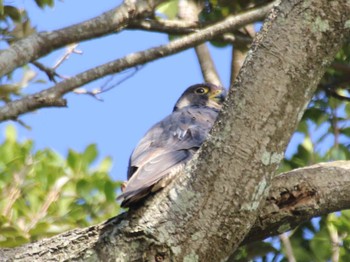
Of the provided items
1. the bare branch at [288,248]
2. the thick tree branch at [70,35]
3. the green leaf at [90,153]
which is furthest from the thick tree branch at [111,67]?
the bare branch at [288,248]

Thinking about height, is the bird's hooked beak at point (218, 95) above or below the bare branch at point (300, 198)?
above

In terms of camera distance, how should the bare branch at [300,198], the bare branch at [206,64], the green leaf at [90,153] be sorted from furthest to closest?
the bare branch at [206,64], the green leaf at [90,153], the bare branch at [300,198]

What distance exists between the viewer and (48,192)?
538cm

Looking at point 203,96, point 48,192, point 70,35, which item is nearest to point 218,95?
point 203,96

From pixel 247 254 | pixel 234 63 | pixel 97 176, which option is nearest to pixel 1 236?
pixel 97 176

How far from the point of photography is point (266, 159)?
3.18 m

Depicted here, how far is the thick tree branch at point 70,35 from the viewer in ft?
15.2

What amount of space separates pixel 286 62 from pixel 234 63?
2.58m

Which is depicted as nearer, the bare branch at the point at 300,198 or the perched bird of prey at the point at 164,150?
the perched bird of prey at the point at 164,150

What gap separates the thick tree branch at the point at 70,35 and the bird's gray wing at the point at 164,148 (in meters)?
0.67

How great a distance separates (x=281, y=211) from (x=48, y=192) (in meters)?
2.21

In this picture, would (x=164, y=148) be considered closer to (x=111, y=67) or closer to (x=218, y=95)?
(x=111, y=67)

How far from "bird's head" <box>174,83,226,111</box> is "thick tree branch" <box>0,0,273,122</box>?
3.69ft

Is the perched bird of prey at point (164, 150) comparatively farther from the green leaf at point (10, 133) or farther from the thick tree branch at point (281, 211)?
the green leaf at point (10, 133)
